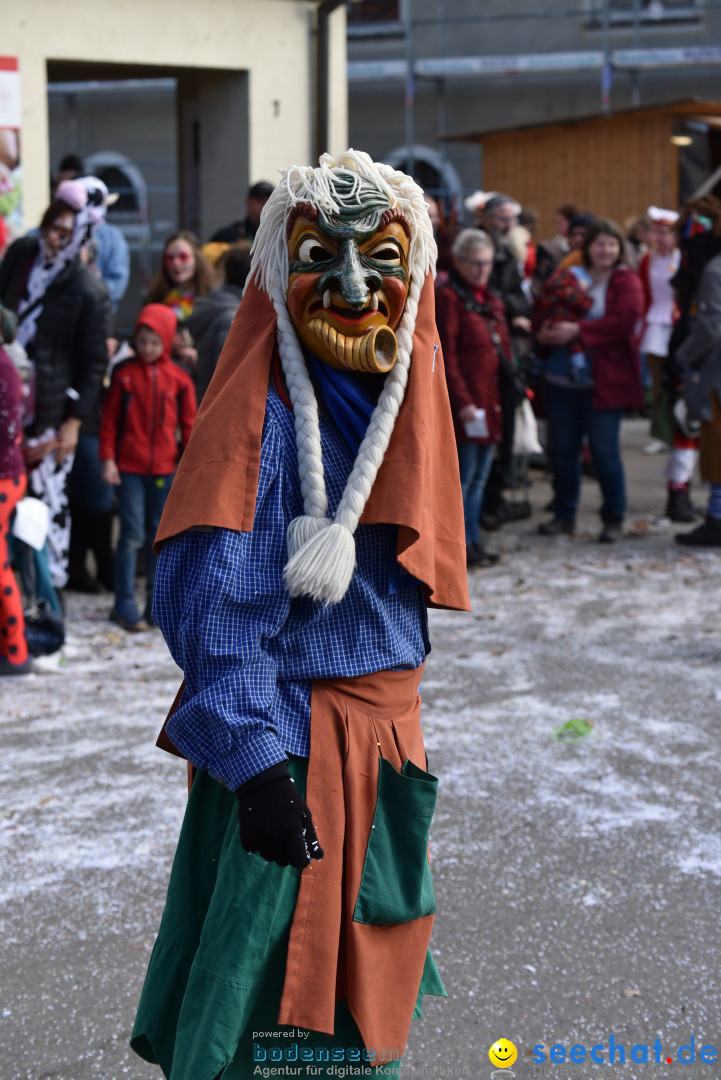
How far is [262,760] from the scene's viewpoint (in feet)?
6.47

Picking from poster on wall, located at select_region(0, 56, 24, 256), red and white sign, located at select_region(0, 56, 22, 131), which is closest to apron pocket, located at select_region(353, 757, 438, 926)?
poster on wall, located at select_region(0, 56, 24, 256)

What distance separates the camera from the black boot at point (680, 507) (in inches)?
366

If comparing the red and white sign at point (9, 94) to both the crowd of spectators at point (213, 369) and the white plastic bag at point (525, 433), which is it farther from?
the white plastic bag at point (525, 433)

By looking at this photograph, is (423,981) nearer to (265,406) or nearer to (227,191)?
(265,406)

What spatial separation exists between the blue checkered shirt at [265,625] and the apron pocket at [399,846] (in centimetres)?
18

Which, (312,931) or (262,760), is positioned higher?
(262,760)

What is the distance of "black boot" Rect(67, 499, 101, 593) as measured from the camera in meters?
7.17

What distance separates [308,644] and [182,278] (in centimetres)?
565

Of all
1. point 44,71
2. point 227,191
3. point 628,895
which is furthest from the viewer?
point 227,191

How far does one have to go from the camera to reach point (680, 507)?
30.6 feet

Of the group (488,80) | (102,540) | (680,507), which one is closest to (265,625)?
(102,540)

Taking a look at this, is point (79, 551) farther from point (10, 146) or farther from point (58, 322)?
point (10, 146)

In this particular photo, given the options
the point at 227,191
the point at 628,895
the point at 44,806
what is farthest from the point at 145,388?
the point at 227,191

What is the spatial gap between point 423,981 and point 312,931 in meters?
0.46
